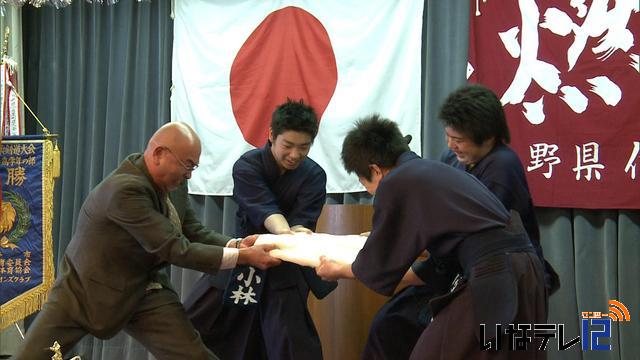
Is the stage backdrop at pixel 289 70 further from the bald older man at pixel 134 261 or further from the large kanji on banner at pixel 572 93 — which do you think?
the bald older man at pixel 134 261

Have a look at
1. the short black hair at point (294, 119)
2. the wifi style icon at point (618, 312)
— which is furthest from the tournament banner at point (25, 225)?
the wifi style icon at point (618, 312)

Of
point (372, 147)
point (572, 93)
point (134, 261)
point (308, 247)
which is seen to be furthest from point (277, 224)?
point (572, 93)

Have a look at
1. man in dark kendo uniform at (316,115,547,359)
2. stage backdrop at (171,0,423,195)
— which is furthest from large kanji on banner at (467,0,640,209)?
man in dark kendo uniform at (316,115,547,359)

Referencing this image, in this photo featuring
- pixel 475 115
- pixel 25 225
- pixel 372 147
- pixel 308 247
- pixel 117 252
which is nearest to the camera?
pixel 372 147

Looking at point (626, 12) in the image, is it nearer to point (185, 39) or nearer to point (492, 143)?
point (492, 143)

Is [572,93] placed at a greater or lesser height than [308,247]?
greater

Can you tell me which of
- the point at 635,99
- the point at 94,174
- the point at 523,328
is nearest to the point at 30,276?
the point at 94,174

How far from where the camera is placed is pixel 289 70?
433cm

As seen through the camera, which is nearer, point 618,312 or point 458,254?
point 458,254

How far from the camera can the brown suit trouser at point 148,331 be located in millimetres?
2381

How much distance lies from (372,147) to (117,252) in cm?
109

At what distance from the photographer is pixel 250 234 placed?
3021 mm

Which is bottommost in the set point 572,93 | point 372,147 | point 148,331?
point 148,331

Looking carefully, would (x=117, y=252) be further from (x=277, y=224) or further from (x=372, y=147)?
(x=372, y=147)
